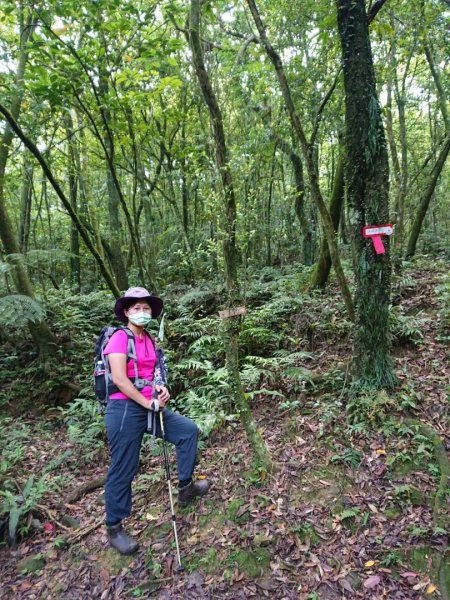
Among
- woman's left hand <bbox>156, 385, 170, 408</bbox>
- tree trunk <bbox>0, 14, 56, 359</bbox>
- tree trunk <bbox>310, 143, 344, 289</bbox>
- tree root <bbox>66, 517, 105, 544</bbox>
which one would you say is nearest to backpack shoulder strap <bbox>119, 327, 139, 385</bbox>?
woman's left hand <bbox>156, 385, 170, 408</bbox>

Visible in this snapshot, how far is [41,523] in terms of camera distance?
426 cm

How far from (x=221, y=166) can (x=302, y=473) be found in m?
3.58

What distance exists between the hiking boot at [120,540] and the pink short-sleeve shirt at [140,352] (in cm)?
134

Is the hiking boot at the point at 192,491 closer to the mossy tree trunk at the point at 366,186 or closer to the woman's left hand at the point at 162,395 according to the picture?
the woman's left hand at the point at 162,395

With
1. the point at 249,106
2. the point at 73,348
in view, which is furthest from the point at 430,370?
the point at 249,106

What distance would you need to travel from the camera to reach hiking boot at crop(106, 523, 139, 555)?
3715mm

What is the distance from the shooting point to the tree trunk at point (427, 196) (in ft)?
29.2

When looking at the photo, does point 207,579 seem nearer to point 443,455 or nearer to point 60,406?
point 443,455

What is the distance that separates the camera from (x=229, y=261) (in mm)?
4211

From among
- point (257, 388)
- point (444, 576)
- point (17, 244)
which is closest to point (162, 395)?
point (257, 388)

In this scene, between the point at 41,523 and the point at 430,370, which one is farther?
the point at 430,370

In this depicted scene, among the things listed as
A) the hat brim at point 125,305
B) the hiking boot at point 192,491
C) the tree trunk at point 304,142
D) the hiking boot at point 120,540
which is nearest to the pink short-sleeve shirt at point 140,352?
the hat brim at point 125,305

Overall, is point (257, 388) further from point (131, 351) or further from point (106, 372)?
point (106, 372)

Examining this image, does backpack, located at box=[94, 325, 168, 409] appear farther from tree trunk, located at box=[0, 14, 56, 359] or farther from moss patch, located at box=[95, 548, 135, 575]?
tree trunk, located at box=[0, 14, 56, 359]
